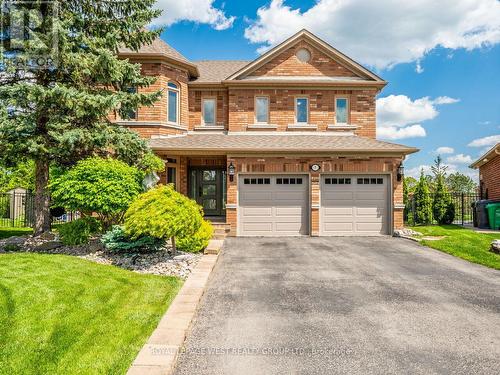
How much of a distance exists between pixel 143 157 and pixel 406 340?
31.2 feet

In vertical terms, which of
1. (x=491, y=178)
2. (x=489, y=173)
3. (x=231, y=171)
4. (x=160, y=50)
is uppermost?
(x=160, y=50)

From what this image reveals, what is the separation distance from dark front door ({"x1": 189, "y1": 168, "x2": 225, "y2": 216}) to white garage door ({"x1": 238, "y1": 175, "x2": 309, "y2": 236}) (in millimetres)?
2951

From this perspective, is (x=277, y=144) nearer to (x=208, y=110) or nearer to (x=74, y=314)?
(x=208, y=110)

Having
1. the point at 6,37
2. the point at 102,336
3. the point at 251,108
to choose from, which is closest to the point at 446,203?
the point at 251,108

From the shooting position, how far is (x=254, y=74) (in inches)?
609

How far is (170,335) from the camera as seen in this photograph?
13.2 ft

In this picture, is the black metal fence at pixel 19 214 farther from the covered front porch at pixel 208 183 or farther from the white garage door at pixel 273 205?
the white garage door at pixel 273 205

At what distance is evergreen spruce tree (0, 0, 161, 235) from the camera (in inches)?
358

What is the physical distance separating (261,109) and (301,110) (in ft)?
6.53

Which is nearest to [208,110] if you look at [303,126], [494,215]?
[303,126]

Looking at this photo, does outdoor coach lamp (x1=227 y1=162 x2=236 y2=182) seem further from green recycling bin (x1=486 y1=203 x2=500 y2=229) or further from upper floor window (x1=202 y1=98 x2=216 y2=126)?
green recycling bin (x1=486 y1=203 x2=500 y2=229)

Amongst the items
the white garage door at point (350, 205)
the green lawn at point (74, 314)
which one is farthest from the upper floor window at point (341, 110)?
the green lawn at point (74, 314)

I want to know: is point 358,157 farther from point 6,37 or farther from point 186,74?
point 6,37

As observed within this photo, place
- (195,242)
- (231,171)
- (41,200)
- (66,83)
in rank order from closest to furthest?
(195,242) < (66,83) < (41,200) < (231,171)
